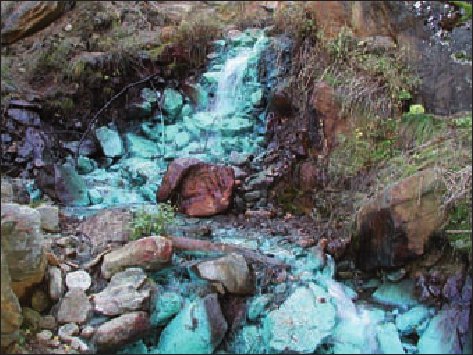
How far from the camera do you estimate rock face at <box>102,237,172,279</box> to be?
3.44m

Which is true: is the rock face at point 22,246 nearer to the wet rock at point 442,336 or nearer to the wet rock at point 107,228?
the wet rock at point 107,228

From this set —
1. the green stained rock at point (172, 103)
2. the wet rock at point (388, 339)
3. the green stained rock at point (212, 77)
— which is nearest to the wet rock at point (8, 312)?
the wet rock at point (388, 339)

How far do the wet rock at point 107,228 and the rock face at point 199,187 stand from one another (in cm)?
57

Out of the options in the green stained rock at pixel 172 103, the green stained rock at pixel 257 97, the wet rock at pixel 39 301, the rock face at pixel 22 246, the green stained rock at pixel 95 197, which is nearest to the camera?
the rock face at pixel 22 246

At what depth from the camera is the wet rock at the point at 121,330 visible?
3006mm

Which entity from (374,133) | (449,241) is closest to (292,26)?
(374,133)

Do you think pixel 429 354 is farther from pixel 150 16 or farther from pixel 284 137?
pixel 150 16

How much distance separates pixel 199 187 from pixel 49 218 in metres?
1.24

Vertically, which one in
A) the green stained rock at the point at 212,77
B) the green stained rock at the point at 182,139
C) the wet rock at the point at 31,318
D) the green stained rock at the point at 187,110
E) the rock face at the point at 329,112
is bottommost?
the wet rock at the point at 31,318

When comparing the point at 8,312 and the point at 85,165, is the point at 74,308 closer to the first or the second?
the point at 8,312

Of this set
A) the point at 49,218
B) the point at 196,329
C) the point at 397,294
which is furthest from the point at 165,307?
the point at 397,294

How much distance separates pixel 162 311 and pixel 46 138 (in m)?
2.73

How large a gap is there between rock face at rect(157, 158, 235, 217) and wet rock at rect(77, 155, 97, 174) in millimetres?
927

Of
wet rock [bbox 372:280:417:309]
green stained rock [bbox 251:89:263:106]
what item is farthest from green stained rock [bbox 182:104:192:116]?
wet rock [bbox 372:280:417:309]
